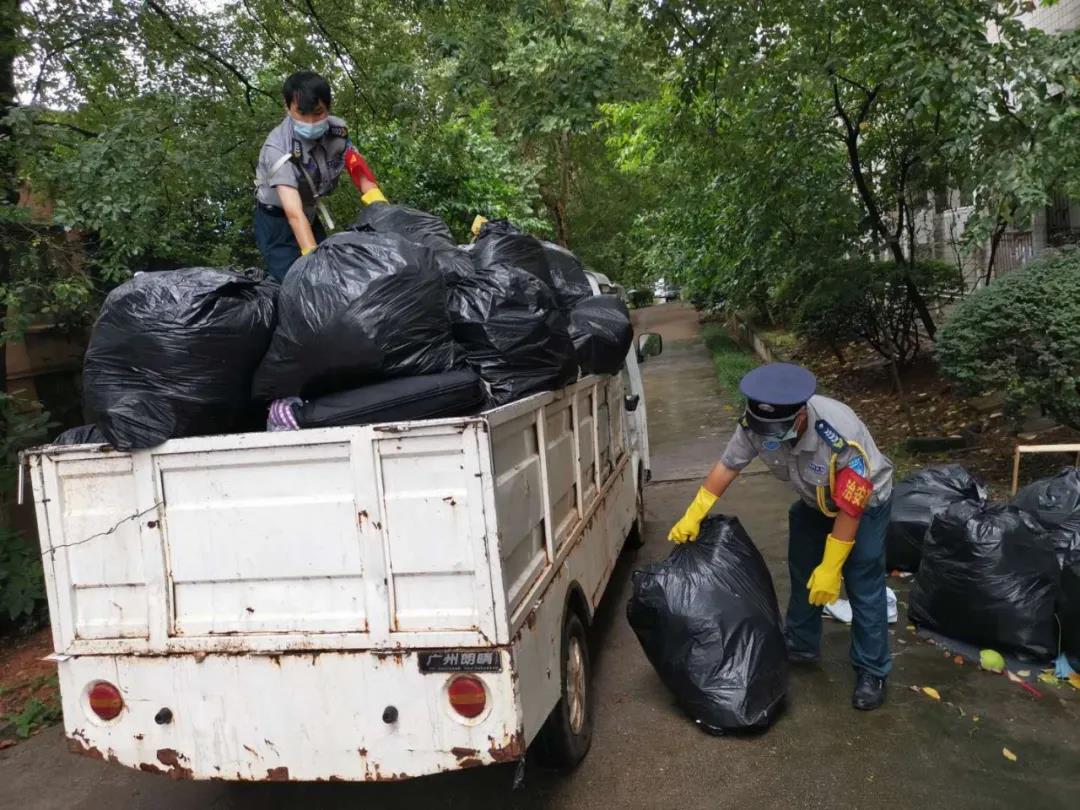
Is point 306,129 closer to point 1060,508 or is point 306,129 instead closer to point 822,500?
point 822,500

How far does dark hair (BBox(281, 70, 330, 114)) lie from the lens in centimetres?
409

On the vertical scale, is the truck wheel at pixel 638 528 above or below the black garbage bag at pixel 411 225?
below

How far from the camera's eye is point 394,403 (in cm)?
270

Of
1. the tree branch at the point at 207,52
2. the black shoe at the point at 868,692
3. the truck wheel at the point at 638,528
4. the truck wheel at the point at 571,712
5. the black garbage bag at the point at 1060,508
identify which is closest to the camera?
the truck wheel at the point at 571,712

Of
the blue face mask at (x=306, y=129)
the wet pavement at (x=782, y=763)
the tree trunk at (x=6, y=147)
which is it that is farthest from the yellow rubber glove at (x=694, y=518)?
the tree trunk at (x=6, y=147)

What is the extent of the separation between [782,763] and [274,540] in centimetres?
208

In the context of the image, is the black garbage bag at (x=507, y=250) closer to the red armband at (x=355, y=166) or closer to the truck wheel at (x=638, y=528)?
the red armband at (x=355, y=166)

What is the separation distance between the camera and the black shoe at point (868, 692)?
3.51 m

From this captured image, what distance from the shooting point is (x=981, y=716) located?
3.39 m

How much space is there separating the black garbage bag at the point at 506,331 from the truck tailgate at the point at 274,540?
692 millimetres

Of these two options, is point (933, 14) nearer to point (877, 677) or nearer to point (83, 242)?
point (877, 677)

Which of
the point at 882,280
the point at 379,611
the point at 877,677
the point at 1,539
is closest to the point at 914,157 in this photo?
the point at 882,280

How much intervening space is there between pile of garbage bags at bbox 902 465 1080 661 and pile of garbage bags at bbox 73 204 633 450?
7.58 feet

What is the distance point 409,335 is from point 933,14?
15.1ft
